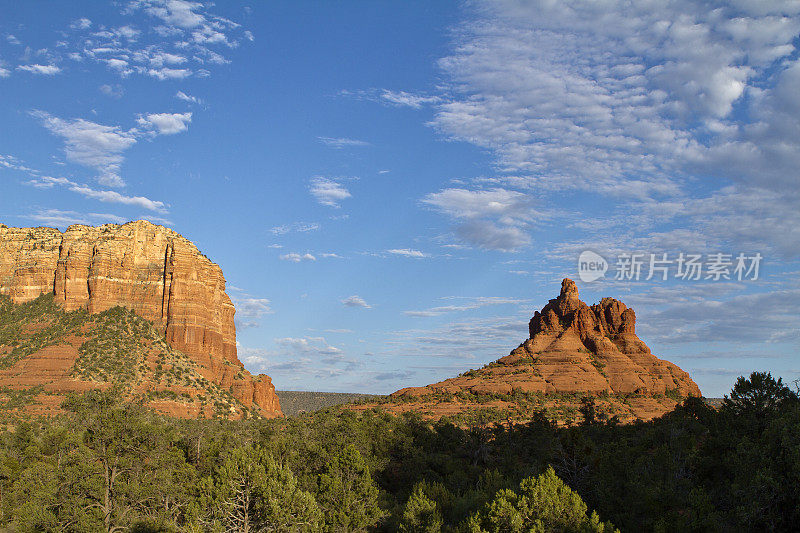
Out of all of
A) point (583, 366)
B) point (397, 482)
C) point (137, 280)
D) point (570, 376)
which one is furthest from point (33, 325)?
point (583, 366)

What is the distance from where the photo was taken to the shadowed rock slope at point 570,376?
318 feet

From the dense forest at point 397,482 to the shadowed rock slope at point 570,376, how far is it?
35.4 meters

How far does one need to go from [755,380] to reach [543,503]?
78.5 ft

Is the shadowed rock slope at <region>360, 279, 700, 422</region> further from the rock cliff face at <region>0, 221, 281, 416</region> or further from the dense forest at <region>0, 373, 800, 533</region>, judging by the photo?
the rock cliff face at <region>0, 221, 281, 416</region>

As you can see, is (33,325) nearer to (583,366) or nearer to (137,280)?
(137,280)

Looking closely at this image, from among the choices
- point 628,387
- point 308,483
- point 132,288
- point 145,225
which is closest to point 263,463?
point 308,483

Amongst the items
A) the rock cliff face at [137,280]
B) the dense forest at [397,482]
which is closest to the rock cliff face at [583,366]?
the dense forest at [397,482]

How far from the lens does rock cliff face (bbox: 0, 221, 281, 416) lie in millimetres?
124000

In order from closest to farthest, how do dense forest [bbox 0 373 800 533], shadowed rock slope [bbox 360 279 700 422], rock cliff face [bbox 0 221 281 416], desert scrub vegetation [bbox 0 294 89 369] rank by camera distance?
dense forest [bbox 0 373 800 533]
shadowed rock slope [bbox 360 279 700 422]
desert scrub vegetation [bbox 0 294 89 369]
rock cliff face [bbox 0 221 281 416]

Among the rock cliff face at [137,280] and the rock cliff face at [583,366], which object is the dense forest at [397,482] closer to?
the rock cliff face at [583,366]

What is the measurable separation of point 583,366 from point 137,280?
98.3 m

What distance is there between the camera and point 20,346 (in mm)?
107250

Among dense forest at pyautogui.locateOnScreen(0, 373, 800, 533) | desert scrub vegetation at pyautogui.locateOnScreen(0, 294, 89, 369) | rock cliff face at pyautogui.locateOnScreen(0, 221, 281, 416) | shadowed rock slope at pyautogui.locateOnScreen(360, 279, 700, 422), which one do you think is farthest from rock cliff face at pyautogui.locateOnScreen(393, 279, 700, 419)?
desert scrub vegetation at pyautogui.locateOnScreen(0, 294, 89, 369)

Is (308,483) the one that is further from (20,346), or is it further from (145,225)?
(145,225)
